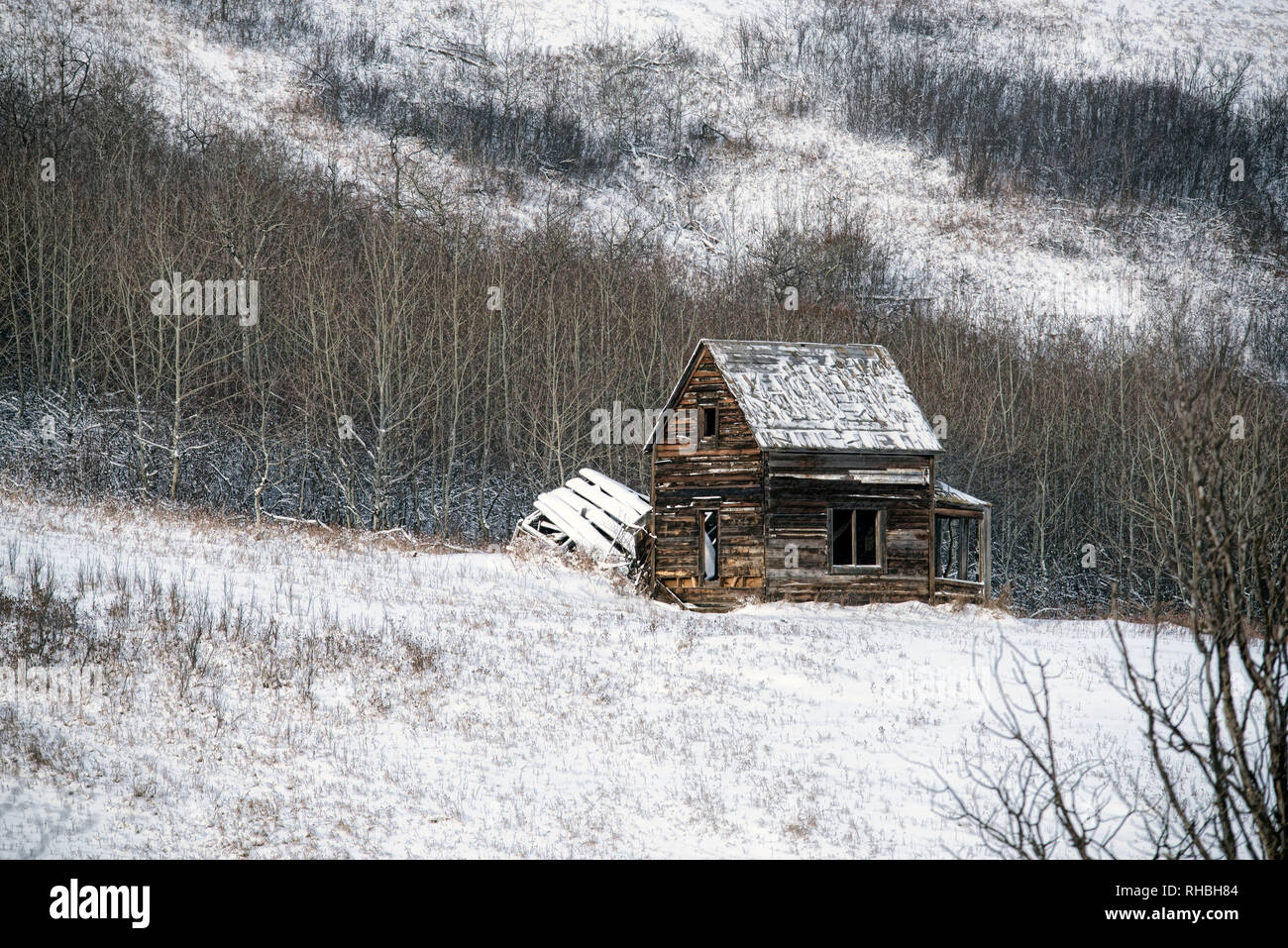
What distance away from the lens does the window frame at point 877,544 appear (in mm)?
25391

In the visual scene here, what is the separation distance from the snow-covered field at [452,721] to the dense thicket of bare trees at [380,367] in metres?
15.2

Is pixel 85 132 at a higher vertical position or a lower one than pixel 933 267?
higher

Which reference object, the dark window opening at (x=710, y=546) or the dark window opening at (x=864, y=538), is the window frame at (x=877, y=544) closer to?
the dark window opening at (x=864, y=538)

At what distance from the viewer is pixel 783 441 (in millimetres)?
24906

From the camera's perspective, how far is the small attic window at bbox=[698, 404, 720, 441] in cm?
2672

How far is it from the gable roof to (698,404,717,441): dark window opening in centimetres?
98

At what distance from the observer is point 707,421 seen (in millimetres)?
26859

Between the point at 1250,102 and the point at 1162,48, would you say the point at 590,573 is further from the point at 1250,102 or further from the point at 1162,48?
the point at 1162,48

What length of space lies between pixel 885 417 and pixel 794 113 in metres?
70.6

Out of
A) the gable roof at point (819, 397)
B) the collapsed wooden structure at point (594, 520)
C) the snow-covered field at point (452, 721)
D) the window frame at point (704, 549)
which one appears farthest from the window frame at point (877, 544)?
the collapsed wooden structure at point (594, 520)

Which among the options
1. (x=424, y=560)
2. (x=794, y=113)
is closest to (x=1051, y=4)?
(x=794, y=113)

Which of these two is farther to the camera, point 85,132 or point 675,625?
point 85,132

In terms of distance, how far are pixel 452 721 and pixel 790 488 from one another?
44.6 ft

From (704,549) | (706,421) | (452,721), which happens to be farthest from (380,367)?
(452,721)
